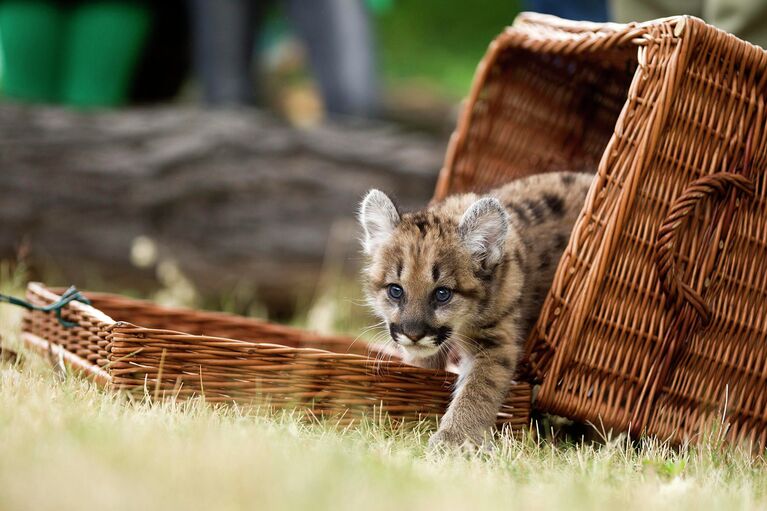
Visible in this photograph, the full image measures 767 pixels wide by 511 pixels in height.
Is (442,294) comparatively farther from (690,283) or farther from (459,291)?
(690,283)

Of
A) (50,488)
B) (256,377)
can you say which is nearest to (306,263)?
(256,377)

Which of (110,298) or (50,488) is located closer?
(50,488)

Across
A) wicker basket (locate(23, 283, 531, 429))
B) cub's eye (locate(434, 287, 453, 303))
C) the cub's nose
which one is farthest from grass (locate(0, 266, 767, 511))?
cub's eye (locate(434, 287, 453, 303))

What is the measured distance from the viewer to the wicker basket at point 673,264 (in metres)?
3.42

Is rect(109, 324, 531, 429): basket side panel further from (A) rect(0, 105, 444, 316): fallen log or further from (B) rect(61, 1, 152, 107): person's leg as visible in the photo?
(B) rect(61, 1, 152, 107): person's leg

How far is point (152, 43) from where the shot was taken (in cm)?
690

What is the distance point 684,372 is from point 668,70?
1134 mm

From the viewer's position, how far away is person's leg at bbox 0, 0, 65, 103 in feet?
21.0

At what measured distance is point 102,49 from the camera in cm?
657

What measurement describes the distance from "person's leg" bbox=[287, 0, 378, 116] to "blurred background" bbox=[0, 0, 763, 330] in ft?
0.03

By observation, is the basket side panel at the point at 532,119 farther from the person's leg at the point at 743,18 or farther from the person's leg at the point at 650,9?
the person's leg at the point at 743,18

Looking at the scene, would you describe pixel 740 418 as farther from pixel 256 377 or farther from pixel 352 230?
pixel 352 230

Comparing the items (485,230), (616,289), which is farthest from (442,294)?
(616,289)

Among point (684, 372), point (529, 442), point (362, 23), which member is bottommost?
point (529, 442)
